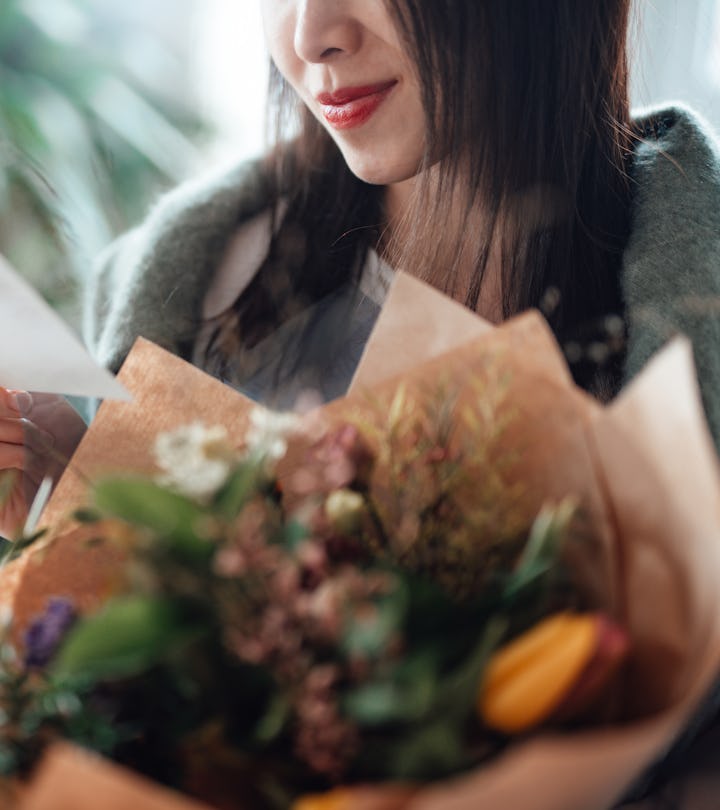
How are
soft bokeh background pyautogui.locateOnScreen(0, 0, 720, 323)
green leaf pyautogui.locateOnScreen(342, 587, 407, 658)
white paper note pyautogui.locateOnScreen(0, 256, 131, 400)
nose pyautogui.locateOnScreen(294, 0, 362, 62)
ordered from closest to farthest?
green leaf pyautogui.locateOnScreen(342, 587, 407, 658), white paper note pyautogui.locateOnScreen(0, 256, 131, 400), nose pyautogui.locateOnScreen(294, 0, 362, 62), soft bokeh background pyautogui.locateOnScreen(0, 0, 720, 323)

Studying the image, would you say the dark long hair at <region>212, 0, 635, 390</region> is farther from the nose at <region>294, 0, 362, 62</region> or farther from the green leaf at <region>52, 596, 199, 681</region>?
the green leaf at <region>52, 596, 199, 681</region>

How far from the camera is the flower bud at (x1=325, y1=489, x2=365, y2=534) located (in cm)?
36

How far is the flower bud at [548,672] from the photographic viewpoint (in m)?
0.28

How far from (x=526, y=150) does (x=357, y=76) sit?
0.53 ft

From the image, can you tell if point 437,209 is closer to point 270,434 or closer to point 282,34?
point 282,34

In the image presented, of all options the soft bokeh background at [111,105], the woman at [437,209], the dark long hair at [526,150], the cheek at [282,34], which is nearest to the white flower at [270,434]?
the woman at [437,209]

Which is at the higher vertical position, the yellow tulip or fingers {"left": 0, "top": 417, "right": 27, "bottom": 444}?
fingers {"left": 0, "top": 417, "right": 27, "bottom": 444}

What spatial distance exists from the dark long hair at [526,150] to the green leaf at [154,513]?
0.46 meters

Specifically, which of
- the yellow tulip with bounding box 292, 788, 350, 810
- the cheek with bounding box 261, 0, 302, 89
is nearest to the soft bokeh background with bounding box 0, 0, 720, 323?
the cheek with bounding box 261, 0, 302, 89

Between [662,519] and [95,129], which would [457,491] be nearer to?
[662,519]

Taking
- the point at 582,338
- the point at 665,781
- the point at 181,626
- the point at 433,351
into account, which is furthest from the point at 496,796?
the point at 582,338

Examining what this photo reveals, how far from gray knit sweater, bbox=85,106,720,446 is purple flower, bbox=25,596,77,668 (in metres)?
0.49

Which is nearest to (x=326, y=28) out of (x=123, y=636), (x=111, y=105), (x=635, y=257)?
(x=635, y=257)

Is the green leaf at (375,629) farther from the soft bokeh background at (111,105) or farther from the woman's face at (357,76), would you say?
the soft bokeh background at (111,105)
